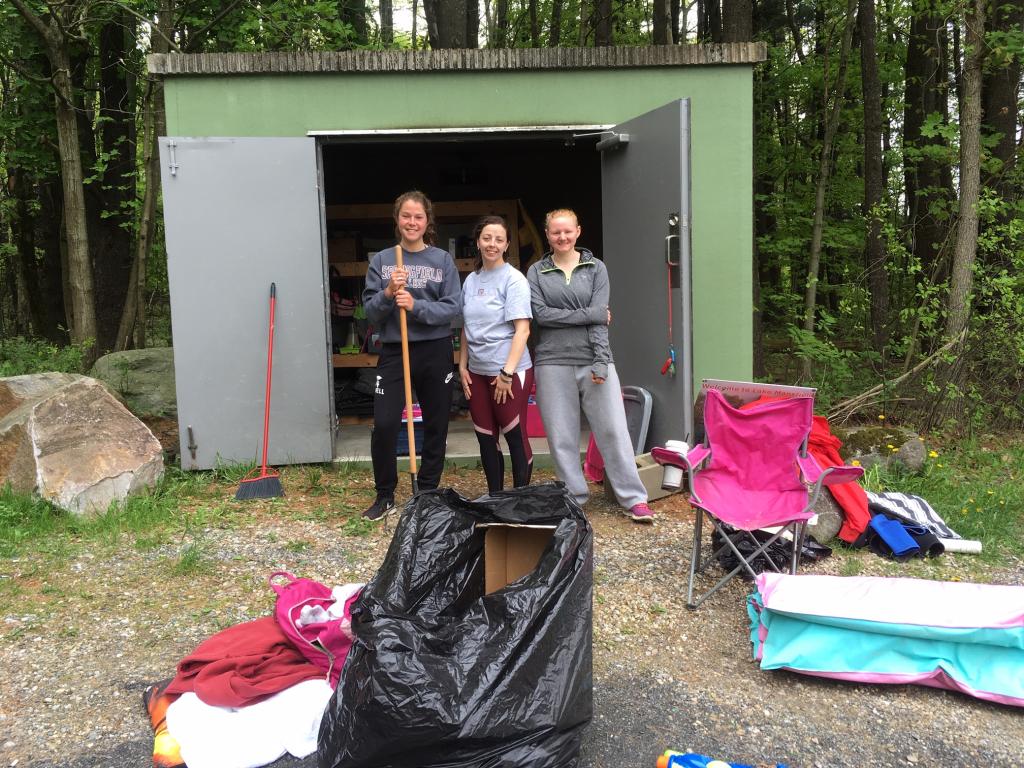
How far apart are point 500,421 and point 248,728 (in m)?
2.31

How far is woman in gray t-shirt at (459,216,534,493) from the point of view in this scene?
175 inches

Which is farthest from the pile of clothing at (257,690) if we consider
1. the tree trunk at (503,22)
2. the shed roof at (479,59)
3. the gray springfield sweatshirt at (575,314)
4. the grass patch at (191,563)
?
the tree trunk at (503,22)

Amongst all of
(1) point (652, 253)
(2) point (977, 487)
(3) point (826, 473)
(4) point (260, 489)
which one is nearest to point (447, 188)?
(1) point (652, 253)

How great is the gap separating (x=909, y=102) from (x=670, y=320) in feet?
24.2

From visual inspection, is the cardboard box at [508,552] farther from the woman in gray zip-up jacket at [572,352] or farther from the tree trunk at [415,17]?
the tree trunk at [415,17]

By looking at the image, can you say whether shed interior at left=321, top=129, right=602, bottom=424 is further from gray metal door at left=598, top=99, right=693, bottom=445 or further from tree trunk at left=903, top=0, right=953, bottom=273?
tree trunk at left=903, top=0, right=953, bottom=273

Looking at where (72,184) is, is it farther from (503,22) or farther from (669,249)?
(503,22)

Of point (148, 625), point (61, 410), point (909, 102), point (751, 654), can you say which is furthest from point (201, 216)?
point (909, 102)

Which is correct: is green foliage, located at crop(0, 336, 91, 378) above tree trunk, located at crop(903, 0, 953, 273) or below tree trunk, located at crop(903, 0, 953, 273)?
below

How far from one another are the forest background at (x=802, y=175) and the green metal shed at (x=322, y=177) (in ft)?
4.44

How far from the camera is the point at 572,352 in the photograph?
4.59 meters

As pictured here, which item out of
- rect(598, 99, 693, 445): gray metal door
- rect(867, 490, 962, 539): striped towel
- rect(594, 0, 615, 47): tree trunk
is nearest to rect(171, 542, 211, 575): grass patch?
rect(598, 99, 693, 445): gray metal door

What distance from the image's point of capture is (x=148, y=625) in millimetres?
3514

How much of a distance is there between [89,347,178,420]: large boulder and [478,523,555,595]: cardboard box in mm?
4420
